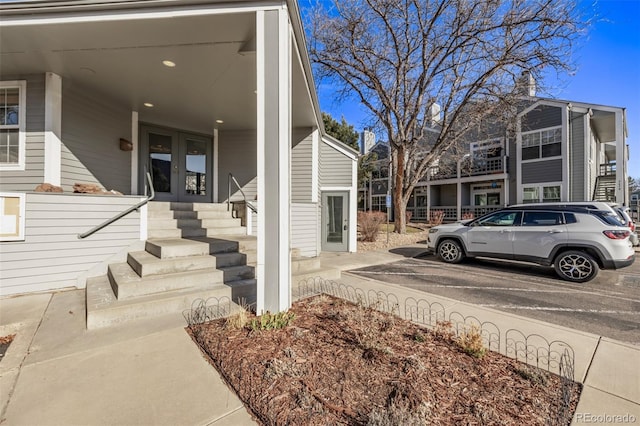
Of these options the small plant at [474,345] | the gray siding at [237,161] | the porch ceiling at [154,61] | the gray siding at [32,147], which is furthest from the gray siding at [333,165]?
A: the small plant at [474,345]

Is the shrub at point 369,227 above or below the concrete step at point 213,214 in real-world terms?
below

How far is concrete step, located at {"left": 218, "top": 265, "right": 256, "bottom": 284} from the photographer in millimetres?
4248

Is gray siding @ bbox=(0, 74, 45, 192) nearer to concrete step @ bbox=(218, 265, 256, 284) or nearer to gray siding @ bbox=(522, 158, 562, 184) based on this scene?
concrete step @ bbox=(218, 265, 256, 284)

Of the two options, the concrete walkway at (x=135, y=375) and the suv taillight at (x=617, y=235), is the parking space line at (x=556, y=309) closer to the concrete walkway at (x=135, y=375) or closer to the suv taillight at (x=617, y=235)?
the concrete walkway at (x=135, y=375)

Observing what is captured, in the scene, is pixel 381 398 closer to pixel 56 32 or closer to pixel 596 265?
pixel 56 32

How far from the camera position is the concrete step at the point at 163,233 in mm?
5242

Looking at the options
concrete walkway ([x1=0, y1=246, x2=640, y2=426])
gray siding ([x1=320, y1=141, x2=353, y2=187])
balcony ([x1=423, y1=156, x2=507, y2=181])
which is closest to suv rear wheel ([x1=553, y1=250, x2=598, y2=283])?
concrete walkway ([x1=0, y1=246, x2=640, y2=426])

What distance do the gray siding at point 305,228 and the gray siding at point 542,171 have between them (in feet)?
49.2

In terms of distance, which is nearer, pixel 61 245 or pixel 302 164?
pixel 61 245

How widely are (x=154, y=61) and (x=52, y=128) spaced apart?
2.35 m

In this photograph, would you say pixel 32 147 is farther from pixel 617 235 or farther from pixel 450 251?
pixel 617 235

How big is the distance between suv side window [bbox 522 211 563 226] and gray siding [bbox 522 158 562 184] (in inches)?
447

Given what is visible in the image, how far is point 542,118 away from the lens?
50.1 feet

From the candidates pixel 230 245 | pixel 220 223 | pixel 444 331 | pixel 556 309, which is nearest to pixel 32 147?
pixel 220 223
